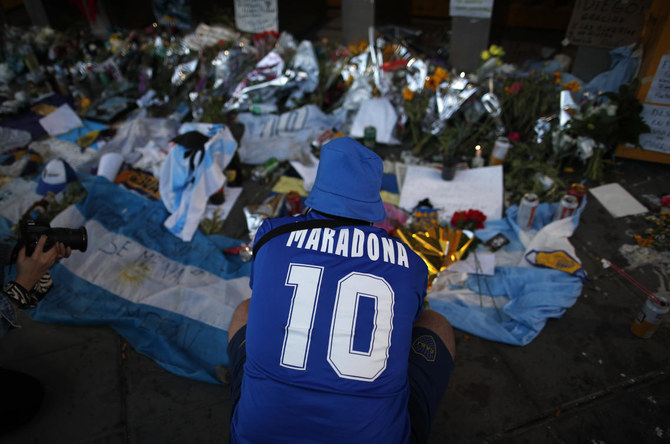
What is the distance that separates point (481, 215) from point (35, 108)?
17.5 feet

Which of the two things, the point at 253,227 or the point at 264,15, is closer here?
the point at 253,227

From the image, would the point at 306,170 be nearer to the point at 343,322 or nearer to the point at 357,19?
the point at 343,322

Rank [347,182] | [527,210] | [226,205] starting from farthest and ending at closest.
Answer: [226,205] → [527,210] → [347,182]

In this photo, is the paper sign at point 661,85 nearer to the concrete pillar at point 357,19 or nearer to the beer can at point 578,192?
the beer can at point 578,192

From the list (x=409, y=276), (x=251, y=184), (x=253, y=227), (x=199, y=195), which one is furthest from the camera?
(x=251, y=184)

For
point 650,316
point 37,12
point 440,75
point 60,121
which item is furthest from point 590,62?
point 37,12

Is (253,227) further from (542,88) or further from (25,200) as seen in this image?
(542,88)

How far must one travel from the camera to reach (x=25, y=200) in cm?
338

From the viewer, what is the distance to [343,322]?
1246 mm

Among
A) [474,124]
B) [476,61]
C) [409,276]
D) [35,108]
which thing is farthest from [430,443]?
[35,108]

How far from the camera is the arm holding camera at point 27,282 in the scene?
1.74 m

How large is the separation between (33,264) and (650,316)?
3.18 metres

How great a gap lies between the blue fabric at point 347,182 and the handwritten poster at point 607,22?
145 inches

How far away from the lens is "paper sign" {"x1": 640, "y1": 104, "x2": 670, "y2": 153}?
3.21 metres
